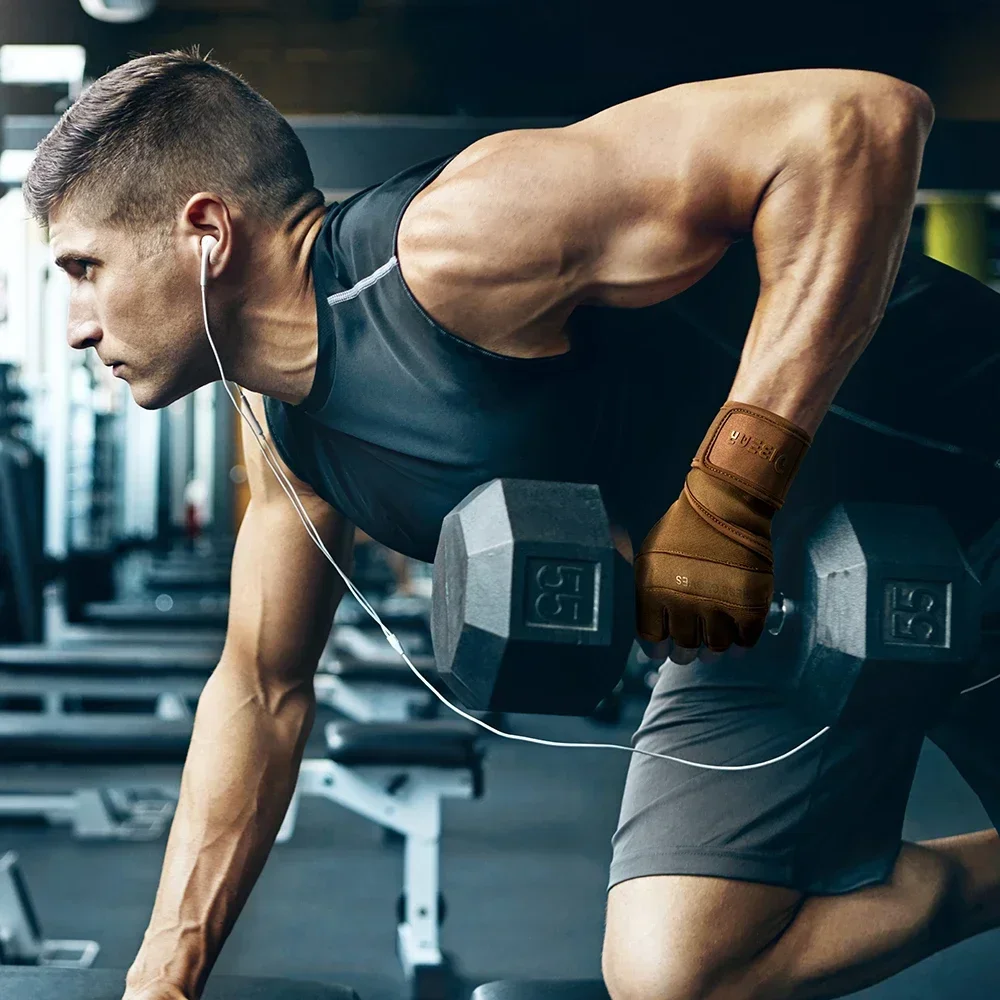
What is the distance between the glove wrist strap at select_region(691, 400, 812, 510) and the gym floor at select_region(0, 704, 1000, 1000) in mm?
576

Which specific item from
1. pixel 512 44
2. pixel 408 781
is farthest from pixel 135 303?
pixel 408 781

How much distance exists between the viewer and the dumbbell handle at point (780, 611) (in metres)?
1.03

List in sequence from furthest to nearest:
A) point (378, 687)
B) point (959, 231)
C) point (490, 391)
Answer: point (378, 687) < point (959, 231) < point (490, 391)

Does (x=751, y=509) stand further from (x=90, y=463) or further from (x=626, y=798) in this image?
(x=90, y=463)

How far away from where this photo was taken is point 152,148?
3.18ft

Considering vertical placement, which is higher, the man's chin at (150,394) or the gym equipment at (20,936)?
the man's chin at (150,394)

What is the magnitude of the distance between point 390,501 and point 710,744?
0.39 m

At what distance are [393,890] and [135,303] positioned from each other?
74.5 inches

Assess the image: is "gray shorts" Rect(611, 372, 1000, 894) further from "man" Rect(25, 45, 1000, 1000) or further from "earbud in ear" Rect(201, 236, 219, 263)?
"earbud in ear" Rect(201, 236, 219, 263)

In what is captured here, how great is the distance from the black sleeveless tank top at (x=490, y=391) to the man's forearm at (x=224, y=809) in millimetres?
273

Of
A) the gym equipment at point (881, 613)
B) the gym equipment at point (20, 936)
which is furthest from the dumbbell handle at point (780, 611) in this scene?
the gym equipment at point (20, 936)

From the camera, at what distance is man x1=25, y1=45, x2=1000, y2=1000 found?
0.92 m

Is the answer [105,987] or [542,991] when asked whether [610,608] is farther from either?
[105,987]

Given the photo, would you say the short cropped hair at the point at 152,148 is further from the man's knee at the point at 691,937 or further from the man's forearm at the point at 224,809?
the man's knee at the point at 691,937
